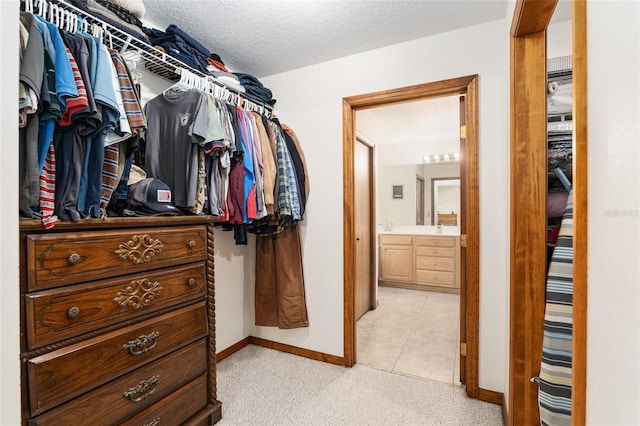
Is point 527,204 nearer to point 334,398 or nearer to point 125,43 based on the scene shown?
point 334,398

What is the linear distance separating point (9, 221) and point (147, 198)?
556 millimetres

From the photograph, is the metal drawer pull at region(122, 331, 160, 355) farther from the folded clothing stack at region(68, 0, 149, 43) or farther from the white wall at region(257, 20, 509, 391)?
the folded clothing stack at region(68, 0, 149, 43)

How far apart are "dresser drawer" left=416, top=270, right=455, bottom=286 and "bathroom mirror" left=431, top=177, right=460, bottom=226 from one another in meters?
0.84

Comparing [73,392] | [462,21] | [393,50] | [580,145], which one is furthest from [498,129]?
[73,392]

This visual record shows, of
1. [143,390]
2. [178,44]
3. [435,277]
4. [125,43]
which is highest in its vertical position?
[178,44]

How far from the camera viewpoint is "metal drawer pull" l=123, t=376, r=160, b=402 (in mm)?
1303

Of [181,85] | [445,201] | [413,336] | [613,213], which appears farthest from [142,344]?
[445,201]

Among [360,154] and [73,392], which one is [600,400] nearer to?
[73,392]

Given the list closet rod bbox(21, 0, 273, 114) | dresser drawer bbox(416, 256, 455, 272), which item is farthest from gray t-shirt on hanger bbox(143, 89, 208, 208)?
dresser drawer bbox(416, 256, 455, 272)

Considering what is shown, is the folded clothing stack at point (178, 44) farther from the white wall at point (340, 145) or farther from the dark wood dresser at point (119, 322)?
the dark wood dresser at point (119, 322)

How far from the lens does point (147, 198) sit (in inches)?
56.2

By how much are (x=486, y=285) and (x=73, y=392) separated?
215cm

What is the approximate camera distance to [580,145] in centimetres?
61

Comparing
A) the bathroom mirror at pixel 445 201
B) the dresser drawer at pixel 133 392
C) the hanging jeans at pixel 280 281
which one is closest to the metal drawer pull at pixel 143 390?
the dresser drawer at pixel 133 392
